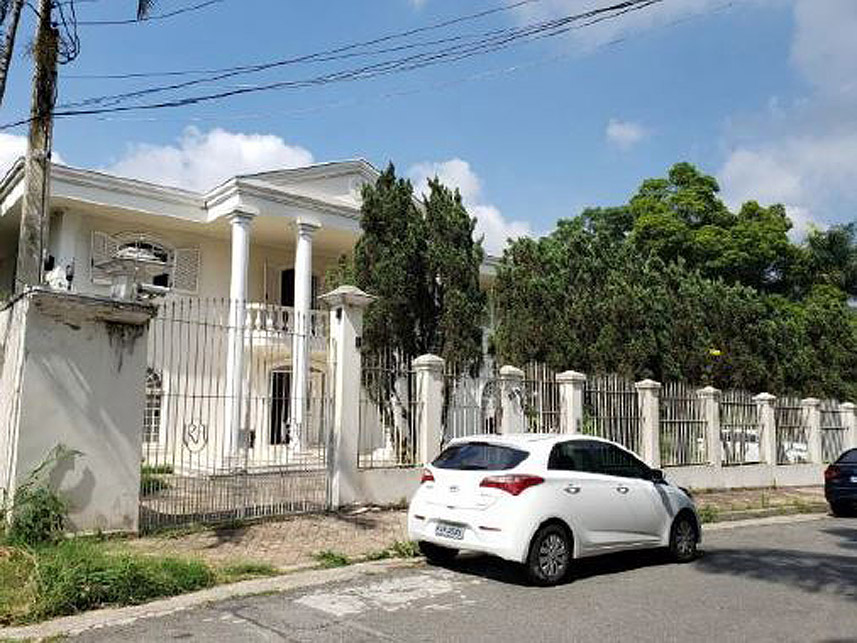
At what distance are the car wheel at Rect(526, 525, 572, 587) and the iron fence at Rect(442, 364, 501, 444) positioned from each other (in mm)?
5152

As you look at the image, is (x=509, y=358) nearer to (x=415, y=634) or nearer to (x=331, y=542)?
(x=331, y=542)

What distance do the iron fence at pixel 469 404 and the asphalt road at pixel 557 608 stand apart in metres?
4.30

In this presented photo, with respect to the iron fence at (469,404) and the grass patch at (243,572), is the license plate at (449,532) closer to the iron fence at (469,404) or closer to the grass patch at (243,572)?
the grass patch at (243,572)

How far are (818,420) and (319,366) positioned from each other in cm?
1258

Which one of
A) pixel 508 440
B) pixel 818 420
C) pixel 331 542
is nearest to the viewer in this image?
pixel 508 440

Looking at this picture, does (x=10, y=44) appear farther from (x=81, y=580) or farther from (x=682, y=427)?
(x=682, y=427)

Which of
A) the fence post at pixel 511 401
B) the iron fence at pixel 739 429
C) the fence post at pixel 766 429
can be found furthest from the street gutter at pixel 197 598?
the fence post at pixel 766 429

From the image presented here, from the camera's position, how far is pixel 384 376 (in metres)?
12.1

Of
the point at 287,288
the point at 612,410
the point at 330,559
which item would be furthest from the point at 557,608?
the point at 287,288

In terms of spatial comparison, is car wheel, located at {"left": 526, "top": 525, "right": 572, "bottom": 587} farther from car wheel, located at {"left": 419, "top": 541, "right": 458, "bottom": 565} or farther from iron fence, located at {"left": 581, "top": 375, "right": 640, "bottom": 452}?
iron fence, located at {"left": 581, "top": 375, "right": 640, "bottom": 452}

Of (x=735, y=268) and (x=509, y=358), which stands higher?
(x=735, y=268)

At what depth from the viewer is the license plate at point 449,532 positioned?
7.37m

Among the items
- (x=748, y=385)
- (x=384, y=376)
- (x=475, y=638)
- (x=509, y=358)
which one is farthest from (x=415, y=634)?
(x=748, y=385)

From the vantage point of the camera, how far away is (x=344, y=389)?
11.0m
